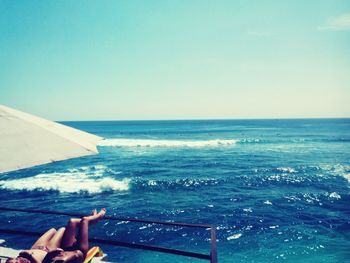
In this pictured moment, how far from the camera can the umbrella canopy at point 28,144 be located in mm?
5551

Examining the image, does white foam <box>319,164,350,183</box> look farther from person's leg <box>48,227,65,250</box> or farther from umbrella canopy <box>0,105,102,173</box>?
person's leg <box>48,227,65,250</box>

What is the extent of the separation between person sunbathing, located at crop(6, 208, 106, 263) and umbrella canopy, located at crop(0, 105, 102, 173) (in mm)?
1713

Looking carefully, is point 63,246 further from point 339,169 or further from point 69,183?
point 339,169

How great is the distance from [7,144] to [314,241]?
10.9 m

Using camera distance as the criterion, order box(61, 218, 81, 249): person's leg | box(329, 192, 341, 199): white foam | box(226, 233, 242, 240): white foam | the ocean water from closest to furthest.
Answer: box(61, 218, 81, 249): person's leg → the ocean water → box(226, 233, 242, 240): white foam → box(329, 192, 341, 199): white foam

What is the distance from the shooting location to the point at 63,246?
4477 mm

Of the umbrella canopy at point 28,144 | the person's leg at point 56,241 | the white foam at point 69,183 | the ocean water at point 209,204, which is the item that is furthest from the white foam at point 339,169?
the person's leg at point 56,241

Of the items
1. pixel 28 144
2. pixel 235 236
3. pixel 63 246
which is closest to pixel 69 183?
pixel 235 236

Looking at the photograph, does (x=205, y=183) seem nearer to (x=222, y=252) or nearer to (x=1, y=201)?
(x=222, y=252)

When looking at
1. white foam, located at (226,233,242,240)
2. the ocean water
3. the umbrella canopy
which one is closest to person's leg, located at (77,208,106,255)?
the umbrella canopy

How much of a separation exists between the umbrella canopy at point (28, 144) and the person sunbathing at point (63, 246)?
5.62 ft

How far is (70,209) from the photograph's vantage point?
1423 centimetres

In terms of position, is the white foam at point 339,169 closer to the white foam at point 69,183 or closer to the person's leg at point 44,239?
the white foam at point 69,183

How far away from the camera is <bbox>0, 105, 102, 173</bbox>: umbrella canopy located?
5551mm
